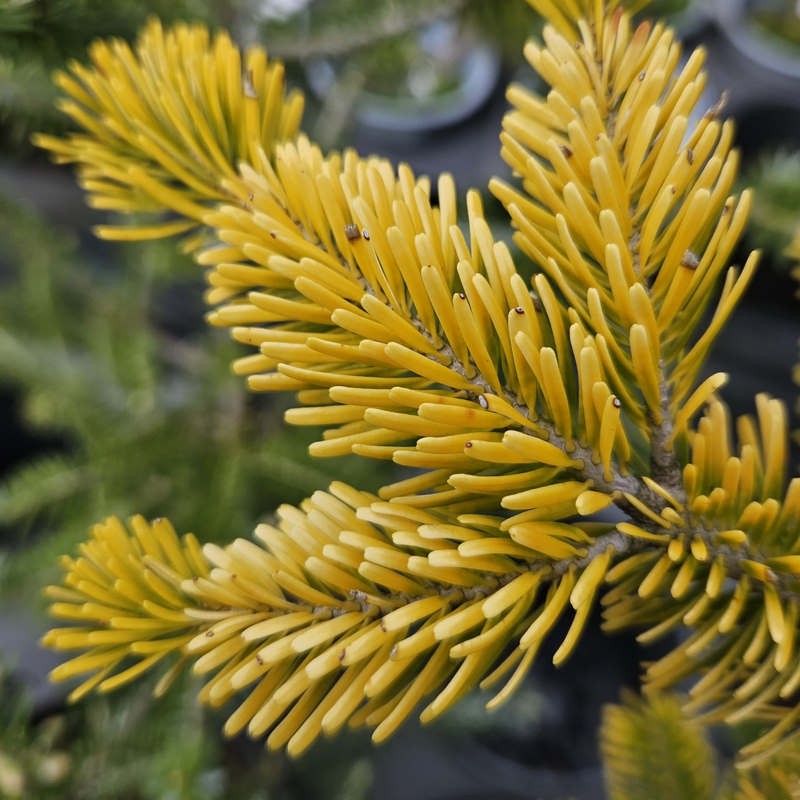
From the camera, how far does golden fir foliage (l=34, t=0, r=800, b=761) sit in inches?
5.4

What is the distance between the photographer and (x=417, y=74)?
0.69 m

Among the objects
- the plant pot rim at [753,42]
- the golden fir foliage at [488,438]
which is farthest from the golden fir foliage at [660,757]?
the plant pot rim at [753,42]

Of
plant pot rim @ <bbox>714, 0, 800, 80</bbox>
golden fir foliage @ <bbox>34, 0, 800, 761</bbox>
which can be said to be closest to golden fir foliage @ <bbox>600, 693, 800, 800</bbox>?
golden fir foliage @ <bbox>34, 0, 800, 761</bbox>

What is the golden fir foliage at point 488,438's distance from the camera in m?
0.14

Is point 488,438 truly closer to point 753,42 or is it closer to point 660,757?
point 660,757

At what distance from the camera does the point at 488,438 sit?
144 mm

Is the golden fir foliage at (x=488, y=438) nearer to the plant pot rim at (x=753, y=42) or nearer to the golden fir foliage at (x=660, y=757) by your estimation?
the golden fir foliage at (x=660, y=757)

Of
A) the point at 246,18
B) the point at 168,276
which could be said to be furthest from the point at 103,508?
the point at 246,18

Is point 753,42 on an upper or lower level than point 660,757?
upper

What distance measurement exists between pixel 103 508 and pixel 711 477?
0.34 metres

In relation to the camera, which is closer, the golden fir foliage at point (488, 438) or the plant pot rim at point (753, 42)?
the golden fir foliage at point (488, 438)

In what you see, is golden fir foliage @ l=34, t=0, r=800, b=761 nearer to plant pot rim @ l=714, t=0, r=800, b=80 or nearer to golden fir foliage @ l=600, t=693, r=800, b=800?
golden fir foliage @ l=600, t=693, r=800, b=800

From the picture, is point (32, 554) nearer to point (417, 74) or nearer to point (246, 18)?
point (246, 18)

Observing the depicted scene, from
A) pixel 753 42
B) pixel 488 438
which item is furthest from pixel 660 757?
pixel 753 42
